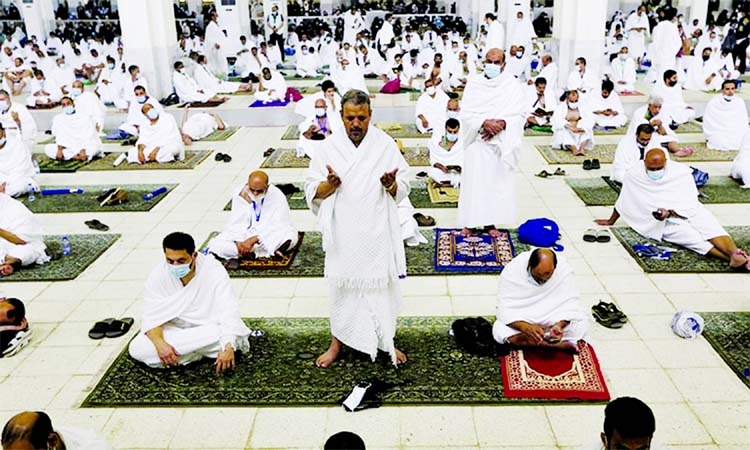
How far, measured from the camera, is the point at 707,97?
10617 mm

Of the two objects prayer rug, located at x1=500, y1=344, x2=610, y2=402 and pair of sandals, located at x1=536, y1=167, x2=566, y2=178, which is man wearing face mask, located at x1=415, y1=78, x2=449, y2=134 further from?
prayer rug, located at x1=500, y1=344, x2=610, y2=402

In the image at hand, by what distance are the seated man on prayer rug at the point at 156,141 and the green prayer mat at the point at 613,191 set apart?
4.34 metres

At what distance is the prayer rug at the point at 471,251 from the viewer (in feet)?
15.5

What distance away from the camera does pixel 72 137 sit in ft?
26.2

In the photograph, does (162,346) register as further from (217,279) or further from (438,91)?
(438,91)

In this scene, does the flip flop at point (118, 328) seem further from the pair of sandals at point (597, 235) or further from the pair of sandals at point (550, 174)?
the pair of sandals at point (550, 174)

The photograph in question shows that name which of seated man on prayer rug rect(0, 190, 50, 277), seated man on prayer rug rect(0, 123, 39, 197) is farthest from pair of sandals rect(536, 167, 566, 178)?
seated man on prayer rug rect(0, 123, 39, 197)

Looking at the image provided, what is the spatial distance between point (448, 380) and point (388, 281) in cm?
57

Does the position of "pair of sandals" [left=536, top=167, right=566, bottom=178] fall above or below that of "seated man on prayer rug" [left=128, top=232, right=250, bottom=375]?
below

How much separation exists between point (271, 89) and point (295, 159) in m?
3.29

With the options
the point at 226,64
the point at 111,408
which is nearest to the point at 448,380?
the point at 111,408

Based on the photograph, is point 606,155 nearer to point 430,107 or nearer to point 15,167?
point 430,107

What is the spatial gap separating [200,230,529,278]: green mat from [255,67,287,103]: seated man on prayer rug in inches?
223

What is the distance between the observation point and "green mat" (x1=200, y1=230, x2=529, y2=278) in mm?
4695
